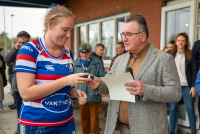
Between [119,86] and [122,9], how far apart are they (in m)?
4.29

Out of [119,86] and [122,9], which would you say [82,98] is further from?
[122,9]

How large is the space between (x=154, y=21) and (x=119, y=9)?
1.49m

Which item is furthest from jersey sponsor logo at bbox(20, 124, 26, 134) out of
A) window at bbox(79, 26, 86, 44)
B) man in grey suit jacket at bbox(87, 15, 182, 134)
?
window at bbox(79, 26, 86, 44)

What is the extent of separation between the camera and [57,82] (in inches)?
49.1

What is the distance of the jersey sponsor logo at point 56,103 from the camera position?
1.31 meters

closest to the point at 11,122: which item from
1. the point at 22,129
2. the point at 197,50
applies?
the point at 22,129

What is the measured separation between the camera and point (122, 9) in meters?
5.34

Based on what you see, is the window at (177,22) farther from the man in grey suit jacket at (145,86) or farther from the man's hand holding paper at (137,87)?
the man's hand holding paper at (137,87)

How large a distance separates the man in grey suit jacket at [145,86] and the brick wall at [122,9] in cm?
282

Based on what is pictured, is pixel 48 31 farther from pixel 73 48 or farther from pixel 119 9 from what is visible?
pixel 73 48

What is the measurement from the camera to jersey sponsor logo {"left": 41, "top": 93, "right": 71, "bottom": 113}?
1.31 meters

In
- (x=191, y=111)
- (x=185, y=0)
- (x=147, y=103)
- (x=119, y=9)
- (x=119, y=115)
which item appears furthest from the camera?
(x=119, y=9)

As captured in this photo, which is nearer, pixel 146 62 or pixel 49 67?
pixel 49 67

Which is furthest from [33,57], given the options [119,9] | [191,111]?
[119,9]
